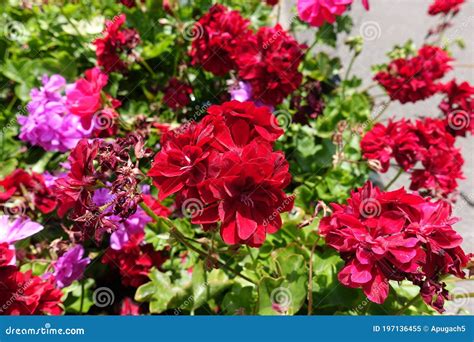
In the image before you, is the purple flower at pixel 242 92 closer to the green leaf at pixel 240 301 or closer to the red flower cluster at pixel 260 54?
the red flower cluster at pixel 260 54

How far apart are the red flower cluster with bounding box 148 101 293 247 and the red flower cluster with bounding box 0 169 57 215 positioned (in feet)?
2.36

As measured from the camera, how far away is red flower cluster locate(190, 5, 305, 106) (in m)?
1.44

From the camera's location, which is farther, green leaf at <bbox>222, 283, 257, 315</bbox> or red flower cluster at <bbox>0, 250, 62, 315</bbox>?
green leaf at <bbox>222, 283, 257, 315</bbox>

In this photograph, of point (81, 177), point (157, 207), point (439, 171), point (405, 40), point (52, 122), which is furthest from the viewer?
point (405, 40)

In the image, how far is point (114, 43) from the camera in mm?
1645

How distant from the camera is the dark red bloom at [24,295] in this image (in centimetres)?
99

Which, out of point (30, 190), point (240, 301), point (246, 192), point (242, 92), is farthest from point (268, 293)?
point (30, 190)

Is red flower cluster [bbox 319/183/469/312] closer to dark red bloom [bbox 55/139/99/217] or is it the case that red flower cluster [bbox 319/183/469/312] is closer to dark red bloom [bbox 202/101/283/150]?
dark red bloom [bbox 202/101/283/150]

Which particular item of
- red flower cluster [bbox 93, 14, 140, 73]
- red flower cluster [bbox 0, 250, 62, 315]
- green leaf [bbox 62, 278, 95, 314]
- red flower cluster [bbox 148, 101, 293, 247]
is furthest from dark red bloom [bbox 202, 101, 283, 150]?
red flower cluster [bbox 93, 14, 140, 73]

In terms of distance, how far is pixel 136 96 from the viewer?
2.04m

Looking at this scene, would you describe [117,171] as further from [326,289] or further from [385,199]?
[326,289]

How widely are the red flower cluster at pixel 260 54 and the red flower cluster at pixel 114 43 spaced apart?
0.28 m

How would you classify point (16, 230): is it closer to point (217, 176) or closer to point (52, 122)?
point (52, 122)

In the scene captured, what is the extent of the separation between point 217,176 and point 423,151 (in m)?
0.82
